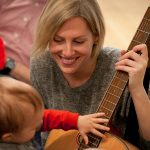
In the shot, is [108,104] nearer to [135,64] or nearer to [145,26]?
[135,64]

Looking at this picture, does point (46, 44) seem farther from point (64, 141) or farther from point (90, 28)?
point (64, 141)

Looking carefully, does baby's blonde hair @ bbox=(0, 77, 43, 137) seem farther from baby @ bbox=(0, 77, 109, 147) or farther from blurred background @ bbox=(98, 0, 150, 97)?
blurred background @ bbox=(98, 0, 150, 97)

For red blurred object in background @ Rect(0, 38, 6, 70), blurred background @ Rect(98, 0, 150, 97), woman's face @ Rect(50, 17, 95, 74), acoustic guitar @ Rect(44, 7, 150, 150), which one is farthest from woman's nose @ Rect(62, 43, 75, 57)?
blurred background @ Rect(98, 0, 150, 97)

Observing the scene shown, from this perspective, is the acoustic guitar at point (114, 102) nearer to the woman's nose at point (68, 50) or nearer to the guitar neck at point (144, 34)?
the guitar neck at point (144, 34)

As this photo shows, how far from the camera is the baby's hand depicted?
0.99 metres

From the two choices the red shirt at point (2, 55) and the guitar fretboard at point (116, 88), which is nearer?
the guitar fretboard at point (116, 88)

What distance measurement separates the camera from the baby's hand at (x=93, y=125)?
99 centimetres

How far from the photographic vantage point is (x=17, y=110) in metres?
0.80

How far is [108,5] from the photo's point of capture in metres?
2.07

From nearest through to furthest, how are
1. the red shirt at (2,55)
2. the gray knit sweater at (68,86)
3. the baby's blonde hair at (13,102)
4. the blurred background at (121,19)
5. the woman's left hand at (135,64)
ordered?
the baby's blonde hair at (13,102)
the woman's left hand at (135,64)
the gray knit sweater at (68,86)
the red shirt at (2,55)
the blurred background at (121,19)

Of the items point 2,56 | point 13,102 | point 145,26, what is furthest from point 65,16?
point 2,56

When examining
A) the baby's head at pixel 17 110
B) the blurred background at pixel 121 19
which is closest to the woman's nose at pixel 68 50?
the baby's head at pixel 17 110

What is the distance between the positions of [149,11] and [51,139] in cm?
46

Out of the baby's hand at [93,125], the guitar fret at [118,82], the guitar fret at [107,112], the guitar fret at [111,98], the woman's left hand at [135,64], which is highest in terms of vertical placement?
the woman's left hand at [135,64]
